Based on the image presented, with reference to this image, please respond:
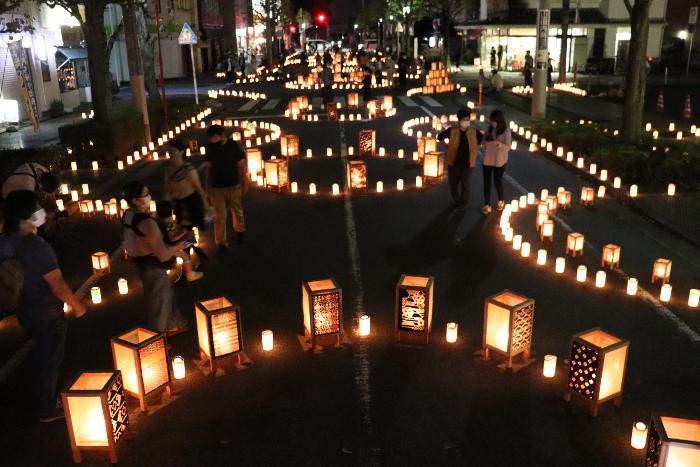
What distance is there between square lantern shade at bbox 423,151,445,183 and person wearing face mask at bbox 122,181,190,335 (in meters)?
7.54

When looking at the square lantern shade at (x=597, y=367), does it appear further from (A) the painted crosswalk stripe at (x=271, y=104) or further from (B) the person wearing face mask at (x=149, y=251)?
(A) the painted crosswalk stripe at (x=271, y=104)

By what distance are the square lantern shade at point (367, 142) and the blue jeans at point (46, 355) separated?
11633 mm

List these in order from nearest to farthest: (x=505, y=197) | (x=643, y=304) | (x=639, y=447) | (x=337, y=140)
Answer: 1. (x=639, y=447)
2. (x=643, y=304)
3. (x=505, y=197)
4. (x=337, y=140)

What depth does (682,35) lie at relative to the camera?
4503cm

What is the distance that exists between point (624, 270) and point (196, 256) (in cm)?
565

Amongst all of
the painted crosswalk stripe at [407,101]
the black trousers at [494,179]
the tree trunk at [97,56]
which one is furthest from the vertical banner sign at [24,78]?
the black trousers at [494,179]

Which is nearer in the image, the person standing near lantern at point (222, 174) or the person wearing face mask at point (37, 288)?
the person wearing face mask at point (37, 288)

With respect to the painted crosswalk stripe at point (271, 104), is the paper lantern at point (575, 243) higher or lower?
lower

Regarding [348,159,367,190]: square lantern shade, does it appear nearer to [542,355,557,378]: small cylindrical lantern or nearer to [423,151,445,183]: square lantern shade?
[423,151,445,183]: square lantern shade

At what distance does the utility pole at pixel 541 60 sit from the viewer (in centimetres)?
1839

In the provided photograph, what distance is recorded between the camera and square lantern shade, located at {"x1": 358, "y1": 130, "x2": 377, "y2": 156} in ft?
52.9

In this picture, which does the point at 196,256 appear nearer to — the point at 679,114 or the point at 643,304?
the point at 643,304

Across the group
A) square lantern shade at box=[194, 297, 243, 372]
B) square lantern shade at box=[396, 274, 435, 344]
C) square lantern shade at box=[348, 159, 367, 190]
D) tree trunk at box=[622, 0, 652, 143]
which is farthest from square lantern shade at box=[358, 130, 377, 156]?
square lantern shade at box=[194, 297, 243, 372]

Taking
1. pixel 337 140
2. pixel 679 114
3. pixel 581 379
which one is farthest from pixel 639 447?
pixel 679 114
